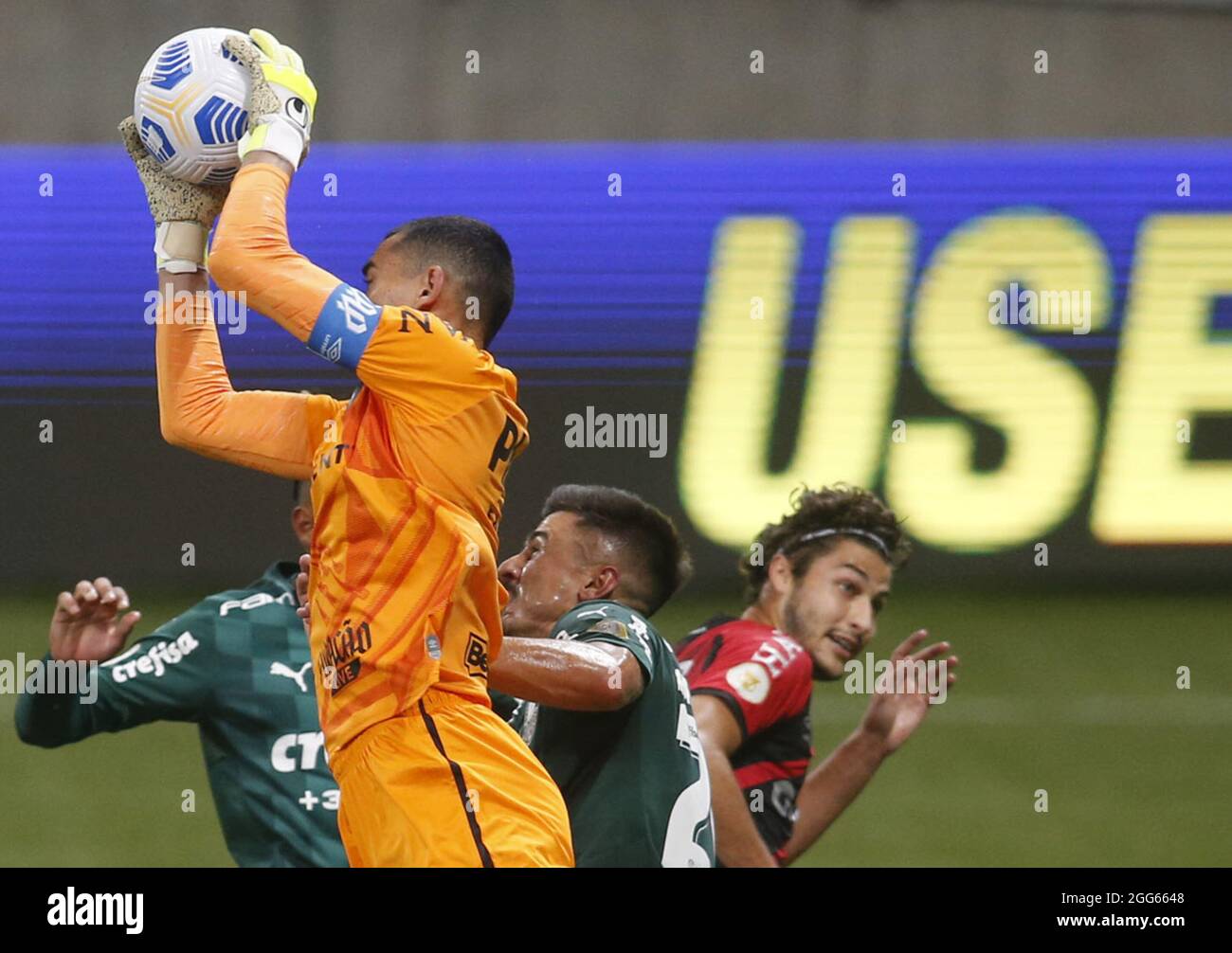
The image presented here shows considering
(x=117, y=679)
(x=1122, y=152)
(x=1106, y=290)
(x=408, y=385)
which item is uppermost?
(x=1122, y=152)

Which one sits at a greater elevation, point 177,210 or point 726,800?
point 177,210

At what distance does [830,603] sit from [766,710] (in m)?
0.90

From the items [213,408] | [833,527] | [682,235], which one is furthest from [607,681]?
[682,235]

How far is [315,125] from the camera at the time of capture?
830 centimetres

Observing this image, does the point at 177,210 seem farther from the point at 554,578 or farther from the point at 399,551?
the point at 554,578

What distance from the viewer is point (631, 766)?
3.66 m

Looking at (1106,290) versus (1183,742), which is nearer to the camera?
(1183,742)

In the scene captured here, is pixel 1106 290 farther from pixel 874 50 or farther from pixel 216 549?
pixel 216 549

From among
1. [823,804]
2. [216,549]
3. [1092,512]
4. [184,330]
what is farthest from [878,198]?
[184,330]

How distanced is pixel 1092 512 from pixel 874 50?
2313 millimetres

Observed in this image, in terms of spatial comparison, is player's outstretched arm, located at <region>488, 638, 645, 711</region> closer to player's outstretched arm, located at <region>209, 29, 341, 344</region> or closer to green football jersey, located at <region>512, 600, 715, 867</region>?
green football jersey, located at <region>512, 600, 715, 867</region>

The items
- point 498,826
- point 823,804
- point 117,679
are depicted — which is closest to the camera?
point 498,826

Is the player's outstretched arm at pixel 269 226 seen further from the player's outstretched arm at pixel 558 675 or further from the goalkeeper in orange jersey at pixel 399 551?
the player's outstretched arm at pixel 558 675

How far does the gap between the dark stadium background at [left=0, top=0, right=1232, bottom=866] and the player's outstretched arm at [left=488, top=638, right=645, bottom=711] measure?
15.6 ft
